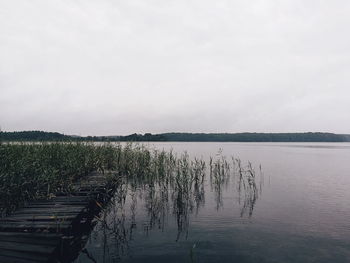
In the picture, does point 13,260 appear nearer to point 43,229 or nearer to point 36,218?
point 43,229

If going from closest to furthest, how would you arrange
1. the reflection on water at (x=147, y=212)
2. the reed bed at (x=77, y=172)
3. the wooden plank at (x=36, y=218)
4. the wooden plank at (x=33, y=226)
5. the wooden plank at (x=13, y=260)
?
the wooden plank at (x=13, y=260) → the wooden plank at (x=33, y=226) → the wooden plank at (x=36, y=218) → the reflection on water at (x=147, y=212) → the reed bed at (x=77, y=172)

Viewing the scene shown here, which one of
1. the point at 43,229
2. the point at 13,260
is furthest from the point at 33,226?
the point at 13,260

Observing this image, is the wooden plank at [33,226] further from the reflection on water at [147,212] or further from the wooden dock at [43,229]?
the reflection on water at [147,212]

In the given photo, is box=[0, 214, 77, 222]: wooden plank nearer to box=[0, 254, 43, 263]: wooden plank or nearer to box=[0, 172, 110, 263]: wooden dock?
box=[0, 172, 110, 263]: wooden dock

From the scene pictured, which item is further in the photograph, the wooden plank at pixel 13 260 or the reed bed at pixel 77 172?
the reed bed at pixel 77 172

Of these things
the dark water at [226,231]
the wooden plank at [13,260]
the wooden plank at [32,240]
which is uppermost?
the wooden plank at [32,240]

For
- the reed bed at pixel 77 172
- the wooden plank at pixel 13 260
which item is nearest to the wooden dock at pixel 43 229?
the wooden plank at pixel 13 260

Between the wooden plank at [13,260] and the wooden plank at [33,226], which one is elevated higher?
the wooden plank at [33,226]

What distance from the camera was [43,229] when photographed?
8023 millimetres

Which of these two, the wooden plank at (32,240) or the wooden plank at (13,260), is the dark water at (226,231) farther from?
the wooden plank at (13,260)

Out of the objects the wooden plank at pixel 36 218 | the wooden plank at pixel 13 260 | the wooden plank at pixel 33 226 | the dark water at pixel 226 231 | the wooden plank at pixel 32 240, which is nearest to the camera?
the wooden plank at pixel 13 260

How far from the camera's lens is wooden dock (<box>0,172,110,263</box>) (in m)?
6.30

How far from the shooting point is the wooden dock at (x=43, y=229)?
20.7 ft

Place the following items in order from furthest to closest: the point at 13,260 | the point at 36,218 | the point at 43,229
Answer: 1. the point at 36,218
2. the point at 43,229
3. the point at 13,260
